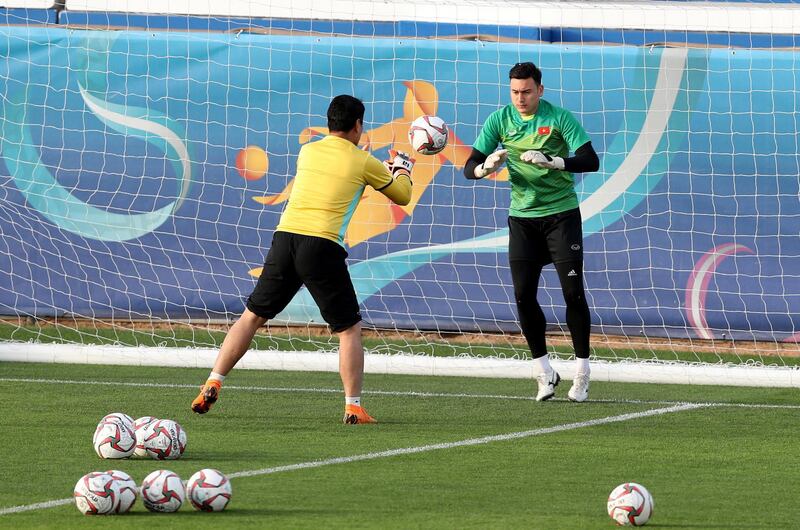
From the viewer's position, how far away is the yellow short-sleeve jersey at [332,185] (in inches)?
338

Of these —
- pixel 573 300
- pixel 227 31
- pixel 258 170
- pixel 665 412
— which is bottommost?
pixel 665 412

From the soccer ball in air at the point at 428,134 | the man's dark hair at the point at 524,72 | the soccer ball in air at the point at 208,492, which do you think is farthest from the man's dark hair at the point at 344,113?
the soccer ball in air at the point at 208,492

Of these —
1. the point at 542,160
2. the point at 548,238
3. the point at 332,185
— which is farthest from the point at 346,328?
the point at 548,238

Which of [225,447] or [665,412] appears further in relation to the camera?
[665,412]

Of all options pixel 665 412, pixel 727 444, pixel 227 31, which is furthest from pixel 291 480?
pixel 227 31

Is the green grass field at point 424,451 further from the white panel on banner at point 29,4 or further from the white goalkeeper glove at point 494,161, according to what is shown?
the white panel on banner at point 29,4

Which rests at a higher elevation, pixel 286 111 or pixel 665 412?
pixel 286 111

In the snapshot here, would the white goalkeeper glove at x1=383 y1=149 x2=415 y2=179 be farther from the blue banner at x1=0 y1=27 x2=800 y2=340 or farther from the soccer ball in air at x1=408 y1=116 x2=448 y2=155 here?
the blue banner at x1=0 y1=27 x2=800 y2=340

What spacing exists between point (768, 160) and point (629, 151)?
1185mm

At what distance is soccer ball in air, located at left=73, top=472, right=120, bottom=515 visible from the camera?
557 centimetres

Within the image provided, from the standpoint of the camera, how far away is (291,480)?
646cm

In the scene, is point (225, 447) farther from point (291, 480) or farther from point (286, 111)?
point (286, 111)

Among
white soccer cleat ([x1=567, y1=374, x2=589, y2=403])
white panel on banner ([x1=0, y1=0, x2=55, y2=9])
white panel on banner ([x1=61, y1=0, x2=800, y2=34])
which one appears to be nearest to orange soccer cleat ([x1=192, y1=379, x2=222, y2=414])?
white soccer cleat ([x1=567, y1=374, x2=589, y2=403])

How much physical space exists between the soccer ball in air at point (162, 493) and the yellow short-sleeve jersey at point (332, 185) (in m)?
3.10
